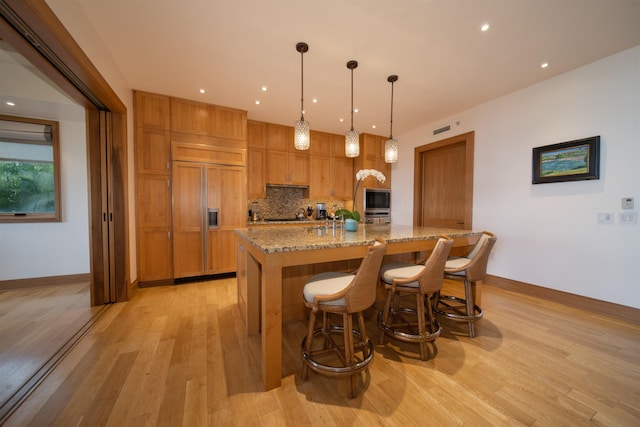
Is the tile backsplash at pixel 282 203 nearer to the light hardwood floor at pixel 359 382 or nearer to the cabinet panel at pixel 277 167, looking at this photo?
the cabinet panel at pixel 277 167

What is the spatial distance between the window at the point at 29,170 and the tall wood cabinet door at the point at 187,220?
64.0 inches

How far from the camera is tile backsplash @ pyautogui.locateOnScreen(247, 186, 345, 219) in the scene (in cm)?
461

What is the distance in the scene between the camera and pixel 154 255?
3.20 meters

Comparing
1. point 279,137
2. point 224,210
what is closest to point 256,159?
point 279,137

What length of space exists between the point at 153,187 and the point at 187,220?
63 cm

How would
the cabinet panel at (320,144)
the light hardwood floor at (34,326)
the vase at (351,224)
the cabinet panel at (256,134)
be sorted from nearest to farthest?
the light hardwood floor at (34,326)
the vase at (351,224)
the cabinet panel at (256,134)
the cabinet panel at (320,144)

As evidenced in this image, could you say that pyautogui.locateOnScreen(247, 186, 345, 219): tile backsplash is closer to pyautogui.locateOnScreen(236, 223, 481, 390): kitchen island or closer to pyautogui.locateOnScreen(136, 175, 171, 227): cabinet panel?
pyautogui.locateOnScreen(136, 175, 171, 227): cabinet panel

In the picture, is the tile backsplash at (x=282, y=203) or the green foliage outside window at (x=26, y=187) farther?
the tile backsplash at (x=282, y=203)

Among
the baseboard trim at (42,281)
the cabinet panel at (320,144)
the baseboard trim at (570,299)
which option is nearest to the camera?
the baseboard trim at (570,299)

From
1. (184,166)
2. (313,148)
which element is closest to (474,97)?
(313,148)

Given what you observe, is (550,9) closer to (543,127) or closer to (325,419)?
(543,127)

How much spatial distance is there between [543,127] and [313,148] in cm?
353

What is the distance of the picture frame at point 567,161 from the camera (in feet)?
8.08

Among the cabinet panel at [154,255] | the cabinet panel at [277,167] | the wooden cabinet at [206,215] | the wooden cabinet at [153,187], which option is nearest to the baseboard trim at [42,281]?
the cabinet panel at [154,255]
